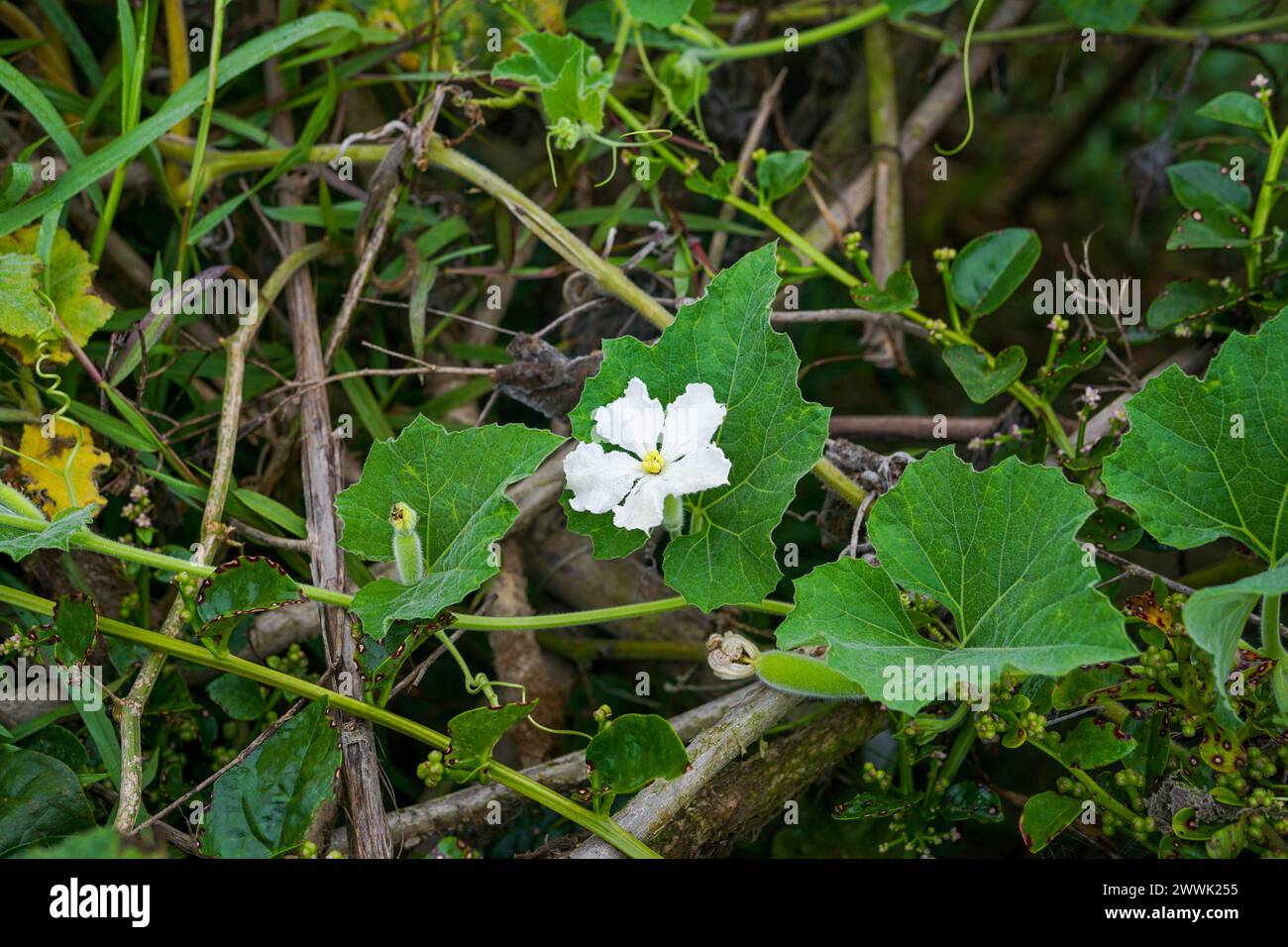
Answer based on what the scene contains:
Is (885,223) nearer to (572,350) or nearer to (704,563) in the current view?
(572,350)

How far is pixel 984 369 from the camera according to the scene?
139 centimetres

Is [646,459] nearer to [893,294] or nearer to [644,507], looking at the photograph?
[644,507]

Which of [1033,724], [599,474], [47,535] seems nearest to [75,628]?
[47,535]

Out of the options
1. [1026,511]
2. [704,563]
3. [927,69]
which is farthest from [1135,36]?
[704,563]

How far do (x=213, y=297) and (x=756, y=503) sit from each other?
919 mm

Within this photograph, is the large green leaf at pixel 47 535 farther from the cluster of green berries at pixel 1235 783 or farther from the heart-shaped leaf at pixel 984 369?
the cluster of green berries at pixel 1235 783

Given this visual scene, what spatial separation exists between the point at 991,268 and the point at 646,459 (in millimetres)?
664

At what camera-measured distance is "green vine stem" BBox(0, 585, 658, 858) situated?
1.08 metres

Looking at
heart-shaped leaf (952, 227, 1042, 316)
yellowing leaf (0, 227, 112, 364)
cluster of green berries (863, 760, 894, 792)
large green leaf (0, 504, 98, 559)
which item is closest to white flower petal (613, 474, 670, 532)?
cluster of green berries (863, 760, 894, 792)

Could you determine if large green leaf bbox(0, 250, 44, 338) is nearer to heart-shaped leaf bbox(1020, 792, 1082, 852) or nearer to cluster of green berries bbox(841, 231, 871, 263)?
cluster of green berries bbox(841, 231, 871, 263)

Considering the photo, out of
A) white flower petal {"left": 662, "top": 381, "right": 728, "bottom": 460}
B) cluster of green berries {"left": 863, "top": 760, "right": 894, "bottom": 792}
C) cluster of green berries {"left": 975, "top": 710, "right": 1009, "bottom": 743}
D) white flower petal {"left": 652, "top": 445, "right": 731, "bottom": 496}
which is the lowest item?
cluster of green berries {"left": 863, "top": 760, "right": 894, "bottom": 792}

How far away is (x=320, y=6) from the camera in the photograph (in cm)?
170

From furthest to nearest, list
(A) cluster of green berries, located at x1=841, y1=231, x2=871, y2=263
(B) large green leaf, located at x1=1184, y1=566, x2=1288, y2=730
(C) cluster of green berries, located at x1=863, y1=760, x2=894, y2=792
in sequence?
(A) cluster of green berries, located at x1=841, y1=231, x2=871, y2=263
(C) cluster of green berries, located at x1=863, y1=760, x2=894, y2=792
(B) large green leaf, located at x1=1184, y1=566, x2=1288, y2=730

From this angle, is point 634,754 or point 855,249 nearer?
point 634,754
